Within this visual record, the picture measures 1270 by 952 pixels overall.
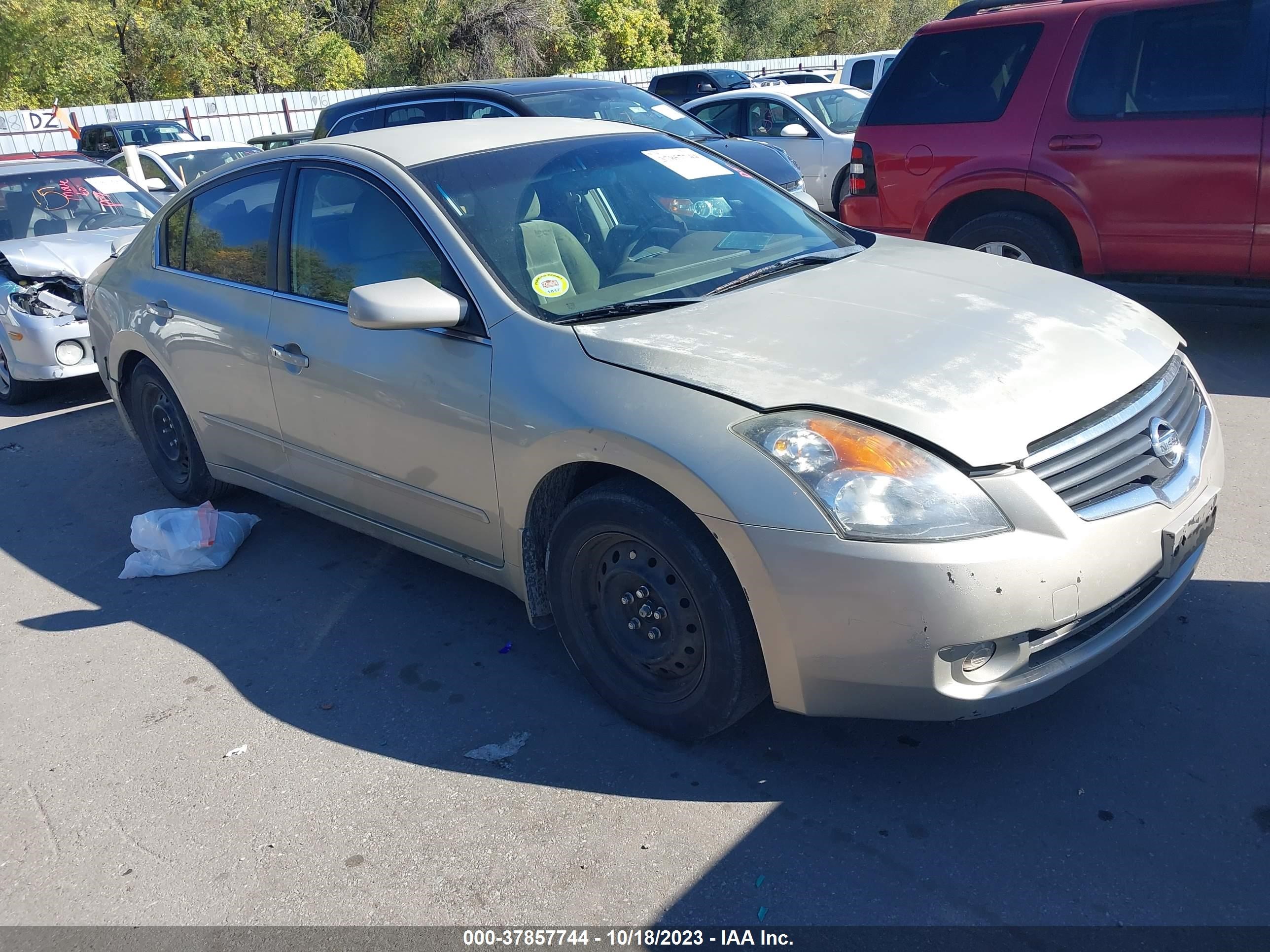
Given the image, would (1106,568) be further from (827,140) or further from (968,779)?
(827,140)

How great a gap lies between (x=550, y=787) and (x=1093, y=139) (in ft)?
16.4

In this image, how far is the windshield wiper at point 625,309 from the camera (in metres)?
3.32

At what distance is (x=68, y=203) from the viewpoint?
830cm

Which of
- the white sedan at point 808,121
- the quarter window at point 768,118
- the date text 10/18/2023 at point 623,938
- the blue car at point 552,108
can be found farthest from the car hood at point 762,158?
the date text 10/18/2023 at point 623,938

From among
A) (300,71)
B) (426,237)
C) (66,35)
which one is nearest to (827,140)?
(426,237)

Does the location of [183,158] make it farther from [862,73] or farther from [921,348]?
[862,73]

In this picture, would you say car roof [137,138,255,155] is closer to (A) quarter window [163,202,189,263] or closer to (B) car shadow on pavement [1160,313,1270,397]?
(A) quarter window [163,202,189,263]

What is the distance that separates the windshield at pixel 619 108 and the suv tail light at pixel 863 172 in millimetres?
1329

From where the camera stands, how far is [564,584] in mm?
3285

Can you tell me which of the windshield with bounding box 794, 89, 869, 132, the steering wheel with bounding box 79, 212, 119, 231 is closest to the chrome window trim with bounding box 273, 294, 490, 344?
the steering wheel with bounding box 79, 212, 119, 231

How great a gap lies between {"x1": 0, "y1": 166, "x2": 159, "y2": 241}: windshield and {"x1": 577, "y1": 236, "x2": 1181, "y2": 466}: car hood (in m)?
6.68

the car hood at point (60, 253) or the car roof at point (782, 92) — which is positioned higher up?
the car roof at point (782, 92)

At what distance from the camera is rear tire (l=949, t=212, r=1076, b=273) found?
635 cm

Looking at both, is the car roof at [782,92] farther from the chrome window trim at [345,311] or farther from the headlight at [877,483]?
the headlight at [877,483]
